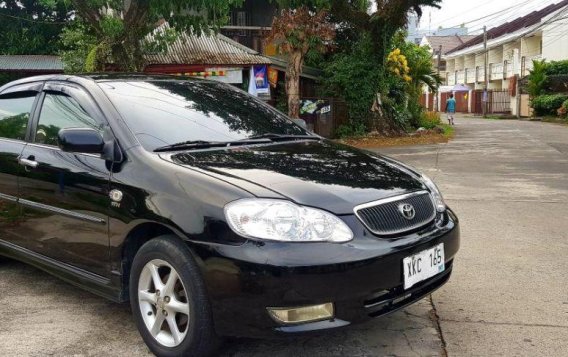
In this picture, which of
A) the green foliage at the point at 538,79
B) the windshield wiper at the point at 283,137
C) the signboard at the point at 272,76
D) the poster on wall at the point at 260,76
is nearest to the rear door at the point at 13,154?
the windshield wiper at the point at 283,137

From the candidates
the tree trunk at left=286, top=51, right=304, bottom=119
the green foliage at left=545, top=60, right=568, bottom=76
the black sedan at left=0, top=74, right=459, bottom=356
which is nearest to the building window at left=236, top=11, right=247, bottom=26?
the tree trunk at left=286, top=51, right=304, bottom=119

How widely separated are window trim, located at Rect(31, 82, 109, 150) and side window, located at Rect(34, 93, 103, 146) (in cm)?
2

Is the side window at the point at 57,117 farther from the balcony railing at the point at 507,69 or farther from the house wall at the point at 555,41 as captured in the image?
the balcony railing at the point at 507,69

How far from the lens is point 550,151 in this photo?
44.0 feet

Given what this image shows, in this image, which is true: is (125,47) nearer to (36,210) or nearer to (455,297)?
(36,210)

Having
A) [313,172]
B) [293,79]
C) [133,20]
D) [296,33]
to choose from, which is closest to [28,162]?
[313,172]

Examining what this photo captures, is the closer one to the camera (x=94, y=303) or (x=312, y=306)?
(x=312, y=306)

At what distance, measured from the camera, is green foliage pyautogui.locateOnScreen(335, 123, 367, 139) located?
722 inches

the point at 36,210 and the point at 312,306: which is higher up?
the point at 36,210

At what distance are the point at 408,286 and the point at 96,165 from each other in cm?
192

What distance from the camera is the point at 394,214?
2.95 m

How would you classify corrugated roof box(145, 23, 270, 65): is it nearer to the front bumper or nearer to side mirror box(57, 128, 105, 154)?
side mirror box(57, 128, 105, 154)

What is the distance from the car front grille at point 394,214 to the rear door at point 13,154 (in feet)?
7.95

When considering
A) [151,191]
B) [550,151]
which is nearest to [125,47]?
[550,151]
